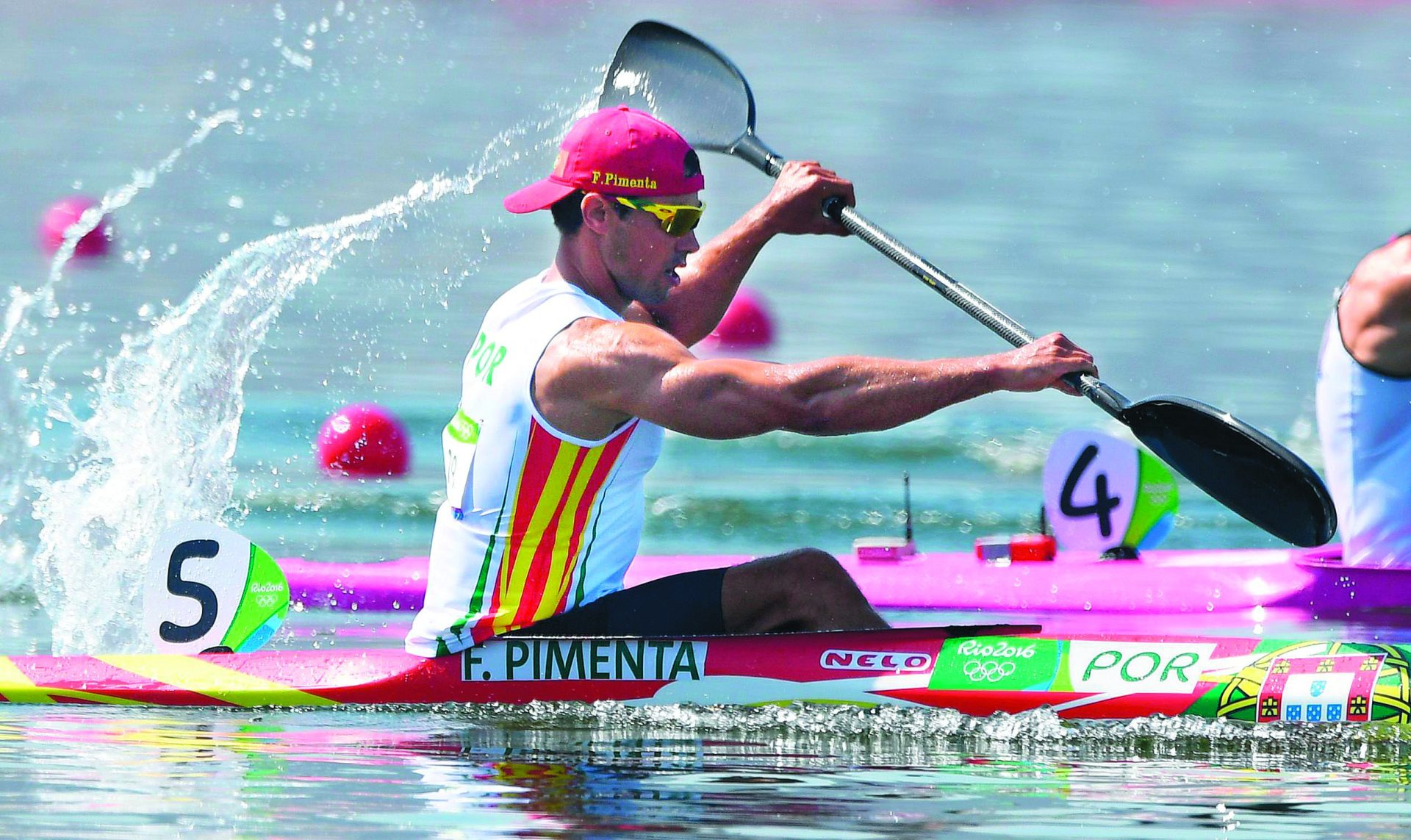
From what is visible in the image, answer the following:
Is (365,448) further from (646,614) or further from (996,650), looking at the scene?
(996,650)

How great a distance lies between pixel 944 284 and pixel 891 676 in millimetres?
998

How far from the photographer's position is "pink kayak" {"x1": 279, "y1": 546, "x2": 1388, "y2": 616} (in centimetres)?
659

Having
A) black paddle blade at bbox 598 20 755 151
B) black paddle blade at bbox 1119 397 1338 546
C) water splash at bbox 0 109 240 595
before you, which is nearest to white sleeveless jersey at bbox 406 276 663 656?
black paddle blade at bbox 1119 397 1338 546

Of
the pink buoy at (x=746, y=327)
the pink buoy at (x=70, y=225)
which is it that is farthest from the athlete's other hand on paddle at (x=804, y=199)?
the pink buoy at (x=70, y=225)

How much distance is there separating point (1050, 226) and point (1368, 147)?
3.44m

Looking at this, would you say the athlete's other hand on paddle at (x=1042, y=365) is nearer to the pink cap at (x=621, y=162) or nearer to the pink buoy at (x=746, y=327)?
the pink cap at (x=621, y=162)

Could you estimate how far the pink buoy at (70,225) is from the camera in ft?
48.4

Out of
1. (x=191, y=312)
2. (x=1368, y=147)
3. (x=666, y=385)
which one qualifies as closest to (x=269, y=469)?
(x=191, y=312)

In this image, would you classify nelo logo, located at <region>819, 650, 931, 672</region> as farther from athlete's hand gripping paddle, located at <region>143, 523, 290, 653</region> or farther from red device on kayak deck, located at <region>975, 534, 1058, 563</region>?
red device on kayak deck, located at <region>975, 534, 1058, 563</region>

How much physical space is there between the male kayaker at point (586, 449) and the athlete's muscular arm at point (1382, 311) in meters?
1.88

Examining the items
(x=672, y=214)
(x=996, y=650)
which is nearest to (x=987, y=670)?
(x=996, y=650)

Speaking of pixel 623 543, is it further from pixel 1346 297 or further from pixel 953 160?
pixel 953 160

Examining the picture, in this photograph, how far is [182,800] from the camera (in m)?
3.69

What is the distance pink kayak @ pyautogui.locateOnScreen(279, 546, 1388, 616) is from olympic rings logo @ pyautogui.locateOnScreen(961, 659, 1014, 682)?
2.30m
